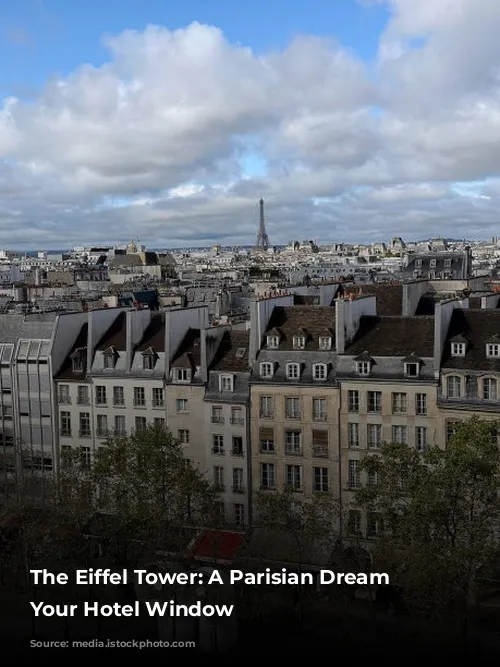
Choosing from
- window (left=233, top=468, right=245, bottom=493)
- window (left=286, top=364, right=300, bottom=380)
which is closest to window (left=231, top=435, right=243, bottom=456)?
window (left=233, top=468, right=245, bottom=493)

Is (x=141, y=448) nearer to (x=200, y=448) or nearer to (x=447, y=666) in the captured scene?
(x=200, y=448)

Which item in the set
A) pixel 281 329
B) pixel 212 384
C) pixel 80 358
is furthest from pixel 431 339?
pixel 80 358

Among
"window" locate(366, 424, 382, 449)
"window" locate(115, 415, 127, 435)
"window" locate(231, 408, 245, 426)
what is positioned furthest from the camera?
"window" locate(115, 415, 127, 435)

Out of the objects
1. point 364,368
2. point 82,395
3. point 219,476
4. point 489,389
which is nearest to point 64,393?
point 82,395

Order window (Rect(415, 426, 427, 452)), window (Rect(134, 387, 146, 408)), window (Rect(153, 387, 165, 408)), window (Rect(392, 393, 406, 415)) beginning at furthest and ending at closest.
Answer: window (Rect(134, 387, 146, 408)) → window (Rect(153, 387, 165, 408)) → window (Rect(392, 393, 406, 415)) → window (Rect(415, 426, 427, 452))

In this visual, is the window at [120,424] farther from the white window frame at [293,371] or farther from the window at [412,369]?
the window at [412,369]

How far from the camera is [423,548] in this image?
42.4 m

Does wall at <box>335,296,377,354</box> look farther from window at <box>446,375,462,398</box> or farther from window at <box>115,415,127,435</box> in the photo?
window at <box>115,415,127,435</box>

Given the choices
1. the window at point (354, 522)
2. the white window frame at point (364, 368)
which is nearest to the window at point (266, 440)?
the window at point (354, 522)

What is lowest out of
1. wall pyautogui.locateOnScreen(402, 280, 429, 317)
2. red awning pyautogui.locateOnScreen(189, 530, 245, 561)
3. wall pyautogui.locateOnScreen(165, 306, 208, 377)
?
red awning pyautogui.locateOnScreen(189, 530, 245, 561)

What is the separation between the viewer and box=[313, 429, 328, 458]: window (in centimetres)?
5850

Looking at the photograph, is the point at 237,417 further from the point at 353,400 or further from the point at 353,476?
the point at 353,476

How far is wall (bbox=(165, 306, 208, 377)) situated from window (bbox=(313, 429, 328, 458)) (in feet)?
43.1

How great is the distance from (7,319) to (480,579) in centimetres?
4486
